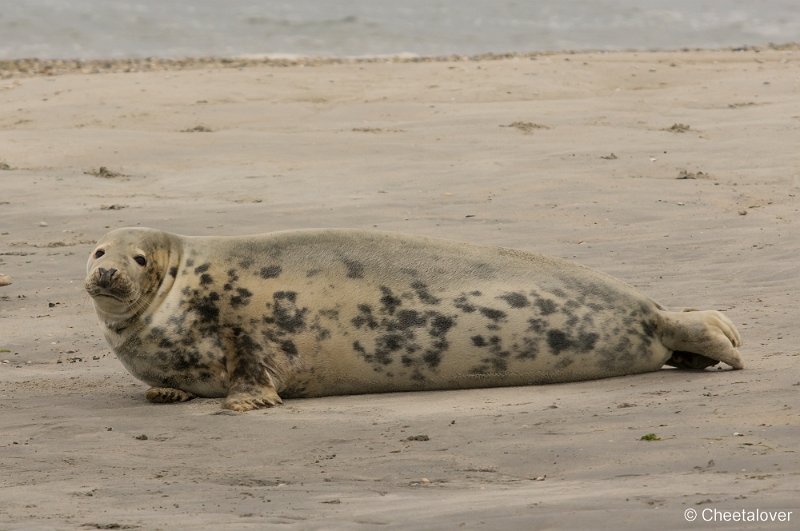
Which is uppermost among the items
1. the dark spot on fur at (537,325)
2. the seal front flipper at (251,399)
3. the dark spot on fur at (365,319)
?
the dark spot on fur at (365,319)

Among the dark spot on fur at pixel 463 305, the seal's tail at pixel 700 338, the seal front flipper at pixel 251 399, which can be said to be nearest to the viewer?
the seal front flipper at pixel 251 399

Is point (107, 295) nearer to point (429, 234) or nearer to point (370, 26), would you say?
point (429, 234)

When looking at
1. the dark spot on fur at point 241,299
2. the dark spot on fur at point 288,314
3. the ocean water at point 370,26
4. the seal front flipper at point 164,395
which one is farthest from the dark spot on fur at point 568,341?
the ocean water at point 370,26

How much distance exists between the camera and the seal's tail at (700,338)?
5629 millimetres

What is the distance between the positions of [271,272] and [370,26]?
1975 cm

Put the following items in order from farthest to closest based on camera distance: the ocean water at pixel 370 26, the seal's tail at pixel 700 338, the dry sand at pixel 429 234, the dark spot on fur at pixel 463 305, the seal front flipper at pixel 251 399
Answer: the ocean water at pixel 370 26, the dark spot on fur at pixel 463 305, the seal's tail at pixel 700 338, the seal front flipper at pixel 251 399, the dry sand at pixel 429 234

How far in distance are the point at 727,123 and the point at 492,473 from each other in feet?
24.7

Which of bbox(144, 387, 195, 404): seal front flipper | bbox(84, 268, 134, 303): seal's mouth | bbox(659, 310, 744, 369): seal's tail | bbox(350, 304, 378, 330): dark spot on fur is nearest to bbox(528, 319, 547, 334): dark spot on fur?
bbox(659, 310, 744, 369): seal's tail

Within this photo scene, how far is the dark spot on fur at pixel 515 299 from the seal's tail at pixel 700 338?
0.52 meters

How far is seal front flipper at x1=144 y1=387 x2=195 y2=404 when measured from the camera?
571 cm

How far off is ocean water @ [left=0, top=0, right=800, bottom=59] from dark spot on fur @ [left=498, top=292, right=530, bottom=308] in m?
15.1

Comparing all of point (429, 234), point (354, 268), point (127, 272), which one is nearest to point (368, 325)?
point (354, 268)

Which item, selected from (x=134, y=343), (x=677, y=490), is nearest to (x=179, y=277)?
(x=134, y=343)

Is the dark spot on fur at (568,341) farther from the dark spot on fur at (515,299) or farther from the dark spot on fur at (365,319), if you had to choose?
the dark spot on fur at (365,319)
